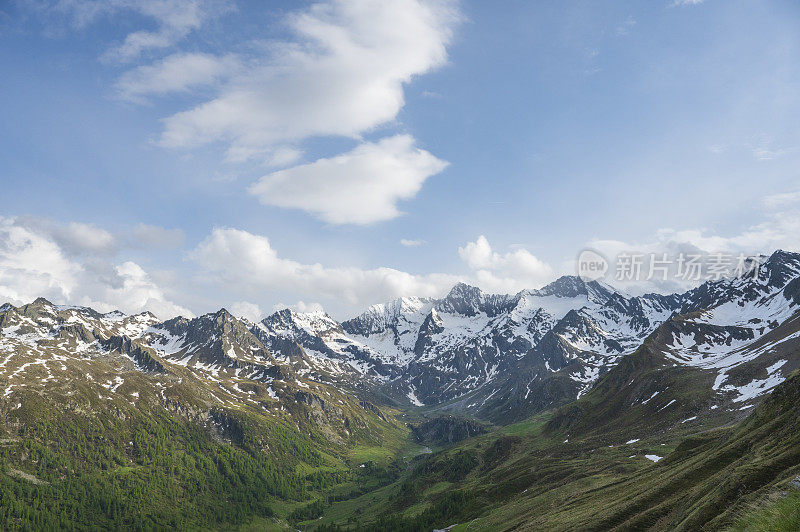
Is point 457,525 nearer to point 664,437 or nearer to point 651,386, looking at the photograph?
point 664,437

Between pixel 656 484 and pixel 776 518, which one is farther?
pixel 656 484

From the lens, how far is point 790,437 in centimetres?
4578

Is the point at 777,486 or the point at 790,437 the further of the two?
the point at 790,437

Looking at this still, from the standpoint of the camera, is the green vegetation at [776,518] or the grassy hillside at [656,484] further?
the grassy hillside at [656,484]

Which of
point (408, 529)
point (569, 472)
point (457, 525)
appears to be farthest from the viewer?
point (408, 529)

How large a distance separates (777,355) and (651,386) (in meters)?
49.6

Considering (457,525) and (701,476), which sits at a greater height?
(701,476)

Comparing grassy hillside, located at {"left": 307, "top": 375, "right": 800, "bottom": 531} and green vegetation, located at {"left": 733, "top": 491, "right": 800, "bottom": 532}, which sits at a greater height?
green vegetation, located at {"left": 733, "top": 491, "right": 800, "bottom": 532}

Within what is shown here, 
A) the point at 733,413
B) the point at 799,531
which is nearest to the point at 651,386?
the point at 733,413

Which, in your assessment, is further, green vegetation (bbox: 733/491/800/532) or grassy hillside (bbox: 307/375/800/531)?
grassy hillside (bbox: 307/375/800/531)

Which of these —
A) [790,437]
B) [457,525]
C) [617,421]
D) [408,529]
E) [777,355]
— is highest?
[790,437]

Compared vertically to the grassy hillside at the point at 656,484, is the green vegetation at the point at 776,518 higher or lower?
higher

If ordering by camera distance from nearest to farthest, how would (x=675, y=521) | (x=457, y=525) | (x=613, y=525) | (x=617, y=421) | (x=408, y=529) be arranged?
(x=675, y=521) < (x=613, y=525) < (x=457, y=525) < (x=408, y=529) < (x=617, y=421)

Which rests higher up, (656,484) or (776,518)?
(776,518)
